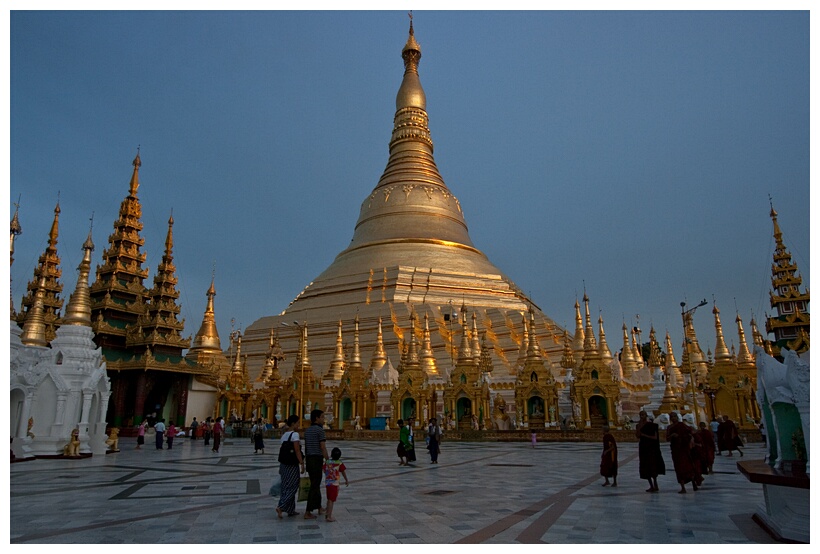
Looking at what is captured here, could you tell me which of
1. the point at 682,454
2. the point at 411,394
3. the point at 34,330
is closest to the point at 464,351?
the point at 411,394

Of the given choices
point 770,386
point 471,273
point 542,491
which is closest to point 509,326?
point 471,273

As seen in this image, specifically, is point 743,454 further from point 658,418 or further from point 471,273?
point 471,273

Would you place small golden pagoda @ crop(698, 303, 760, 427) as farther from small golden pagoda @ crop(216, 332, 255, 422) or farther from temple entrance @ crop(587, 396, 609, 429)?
small golden pagoda @ crop(216, 332, 255, 422)

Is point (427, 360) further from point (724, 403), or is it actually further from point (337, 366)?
point (724, 403)

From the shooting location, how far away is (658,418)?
75.6 ft

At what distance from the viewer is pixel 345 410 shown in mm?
32656

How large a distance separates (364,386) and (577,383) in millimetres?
11341

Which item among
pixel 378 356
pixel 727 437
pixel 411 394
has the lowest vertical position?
pixel 727 437

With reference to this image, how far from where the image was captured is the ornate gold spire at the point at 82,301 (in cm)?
1955

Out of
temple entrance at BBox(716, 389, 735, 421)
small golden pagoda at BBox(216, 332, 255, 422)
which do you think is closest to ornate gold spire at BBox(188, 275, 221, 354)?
small golden pagoda at BBox(216, 332, 255, 422)

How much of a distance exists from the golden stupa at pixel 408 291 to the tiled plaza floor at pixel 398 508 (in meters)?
19.0

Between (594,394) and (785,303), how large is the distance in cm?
1650

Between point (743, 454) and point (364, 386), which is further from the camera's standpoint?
point (364, 386)

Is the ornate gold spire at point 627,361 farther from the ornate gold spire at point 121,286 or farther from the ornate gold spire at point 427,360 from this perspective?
the ornate gold spire at point 121,286
